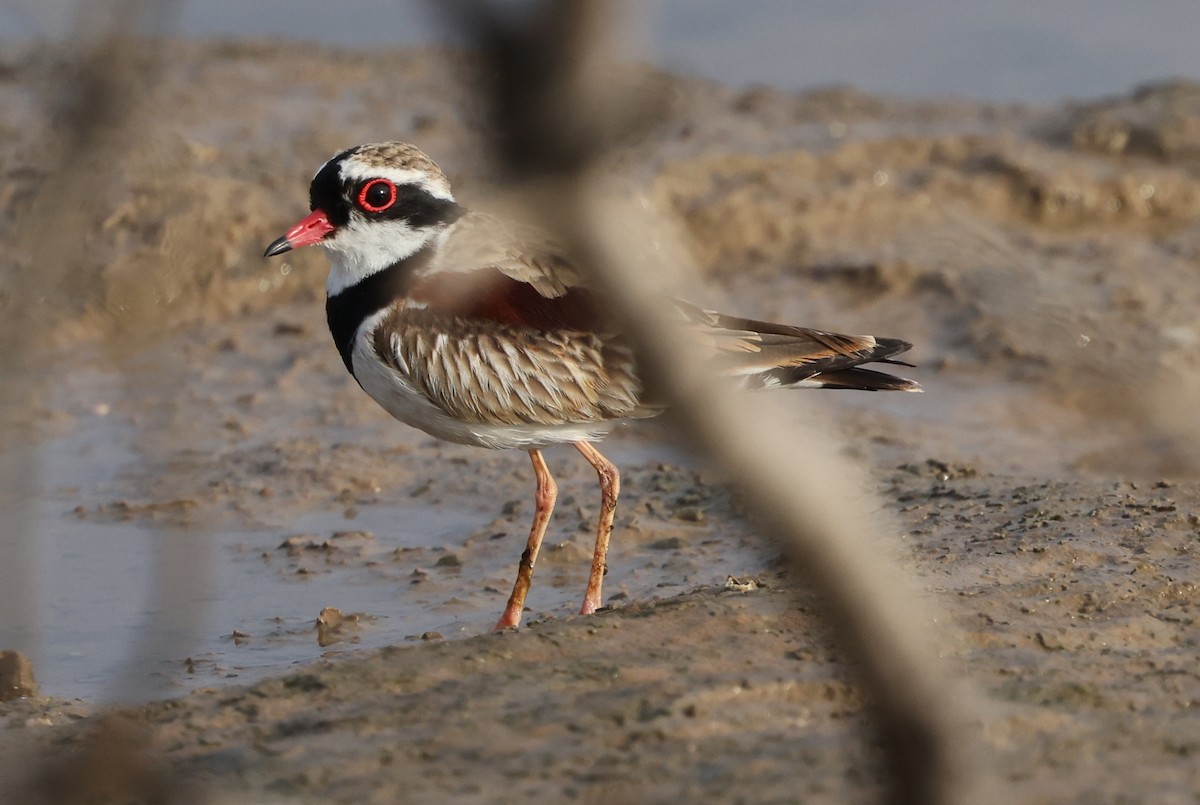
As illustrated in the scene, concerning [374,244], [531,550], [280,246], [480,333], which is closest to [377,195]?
[374,244]

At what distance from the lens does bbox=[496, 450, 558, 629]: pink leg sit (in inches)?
232

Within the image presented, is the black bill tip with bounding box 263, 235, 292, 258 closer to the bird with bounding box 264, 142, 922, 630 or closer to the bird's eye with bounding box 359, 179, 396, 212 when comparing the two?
the bird with bounding box 264, 142, 922, 630

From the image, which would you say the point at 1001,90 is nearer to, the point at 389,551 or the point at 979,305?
the point at 979,305

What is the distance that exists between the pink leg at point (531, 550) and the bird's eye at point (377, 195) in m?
1.15

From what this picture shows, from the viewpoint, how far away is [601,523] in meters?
6.10

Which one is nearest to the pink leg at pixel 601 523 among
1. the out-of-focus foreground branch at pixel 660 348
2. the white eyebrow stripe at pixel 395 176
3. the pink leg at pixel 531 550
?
the pink leg at pixel 531 550

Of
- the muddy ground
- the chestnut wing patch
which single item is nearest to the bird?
the chestnut wing patch

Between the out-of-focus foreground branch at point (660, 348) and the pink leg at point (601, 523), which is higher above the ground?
the out-of-focus foreground branch at point (660, 348)

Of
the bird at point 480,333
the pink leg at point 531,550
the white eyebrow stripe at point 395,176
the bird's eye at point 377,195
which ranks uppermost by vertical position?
the white eyebrow stripe at point 395,176

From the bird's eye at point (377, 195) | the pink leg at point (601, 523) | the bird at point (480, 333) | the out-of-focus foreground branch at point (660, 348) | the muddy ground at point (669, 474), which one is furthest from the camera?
the bird's eye at point (377, 195)

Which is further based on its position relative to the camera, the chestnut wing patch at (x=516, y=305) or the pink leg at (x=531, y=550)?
the pink leg at (x=531, y=550)

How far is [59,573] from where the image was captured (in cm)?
662

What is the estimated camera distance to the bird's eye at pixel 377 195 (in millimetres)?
6004

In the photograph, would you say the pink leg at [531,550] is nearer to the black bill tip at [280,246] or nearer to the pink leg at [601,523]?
the pink leg at [601,523]
